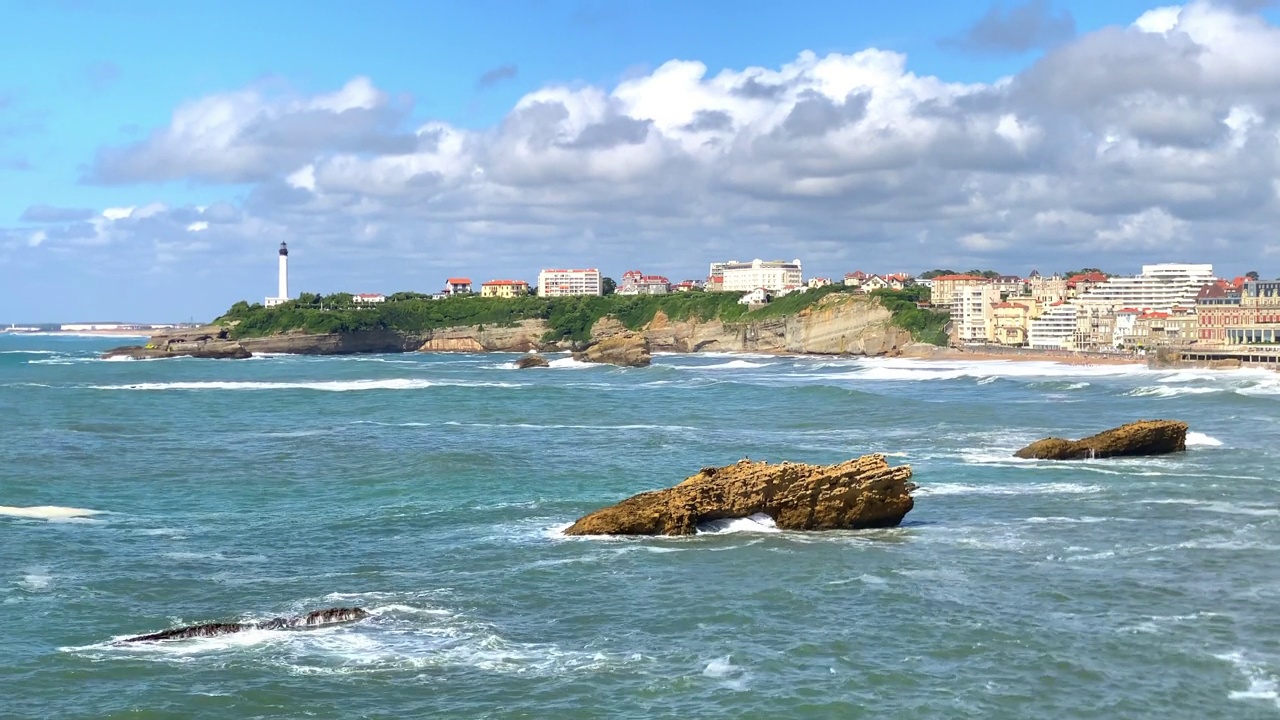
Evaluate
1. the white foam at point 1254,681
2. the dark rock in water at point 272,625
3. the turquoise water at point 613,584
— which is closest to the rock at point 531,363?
the turquoise water at point 613,584

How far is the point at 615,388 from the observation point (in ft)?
309

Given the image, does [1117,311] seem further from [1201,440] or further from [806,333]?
[1201,440]

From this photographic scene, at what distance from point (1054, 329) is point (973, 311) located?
1071 cm

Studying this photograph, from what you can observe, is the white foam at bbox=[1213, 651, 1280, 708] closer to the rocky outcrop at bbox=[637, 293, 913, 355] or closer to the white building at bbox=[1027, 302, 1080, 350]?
the rocky outcrop at bbox=[637, 293, 913, 355]

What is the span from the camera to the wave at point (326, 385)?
9544 centimetres

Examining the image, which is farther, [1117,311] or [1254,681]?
[1117,311]

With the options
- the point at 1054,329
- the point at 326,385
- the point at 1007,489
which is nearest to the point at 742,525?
the point at 1007,489

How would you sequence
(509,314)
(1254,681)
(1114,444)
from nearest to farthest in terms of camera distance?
(1254,681), (1114,444), (509,314)

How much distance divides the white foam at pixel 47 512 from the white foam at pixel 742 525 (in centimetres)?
1694

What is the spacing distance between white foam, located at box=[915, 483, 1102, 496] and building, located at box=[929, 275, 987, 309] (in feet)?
441

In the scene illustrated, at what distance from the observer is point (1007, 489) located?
38.7m

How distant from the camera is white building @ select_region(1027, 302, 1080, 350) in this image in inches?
6220

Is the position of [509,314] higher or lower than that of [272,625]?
higher

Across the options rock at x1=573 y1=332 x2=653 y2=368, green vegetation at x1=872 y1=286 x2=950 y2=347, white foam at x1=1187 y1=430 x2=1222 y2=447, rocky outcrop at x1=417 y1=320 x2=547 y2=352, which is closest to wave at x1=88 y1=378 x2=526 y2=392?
rock at x1=573 y1=332 x2=653 y2=368
